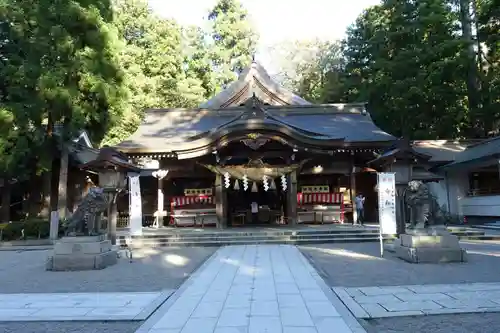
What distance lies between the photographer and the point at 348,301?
16.9 feet

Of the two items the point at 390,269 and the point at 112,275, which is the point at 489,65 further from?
the point at 112,275

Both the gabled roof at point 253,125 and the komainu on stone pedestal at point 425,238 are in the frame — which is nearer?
the komainu on stone pedestal at point 425,238

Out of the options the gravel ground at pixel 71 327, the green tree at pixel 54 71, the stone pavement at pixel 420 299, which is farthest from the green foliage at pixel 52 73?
the stone pavement at pixel 420 299

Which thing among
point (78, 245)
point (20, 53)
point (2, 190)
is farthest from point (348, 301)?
point (2, 190)

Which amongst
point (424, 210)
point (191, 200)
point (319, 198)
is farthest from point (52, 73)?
point (424, 210)

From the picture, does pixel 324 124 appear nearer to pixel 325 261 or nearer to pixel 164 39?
pixel 325 261

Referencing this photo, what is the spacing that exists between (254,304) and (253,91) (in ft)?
57.5

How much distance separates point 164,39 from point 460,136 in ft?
72.8

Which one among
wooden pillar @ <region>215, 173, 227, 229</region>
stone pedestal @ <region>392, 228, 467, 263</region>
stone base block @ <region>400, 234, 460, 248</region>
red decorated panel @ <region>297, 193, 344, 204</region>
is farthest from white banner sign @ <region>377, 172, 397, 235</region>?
wooden pillar @ <region>215, 173, 227, 229</region>

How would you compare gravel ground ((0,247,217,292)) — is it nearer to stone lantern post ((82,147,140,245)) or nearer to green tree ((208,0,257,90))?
stone lantern post ((82,147,140,245))

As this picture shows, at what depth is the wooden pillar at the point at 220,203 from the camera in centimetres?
1529

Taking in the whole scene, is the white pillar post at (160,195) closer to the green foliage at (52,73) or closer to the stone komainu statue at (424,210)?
the green foliage at (52,73)

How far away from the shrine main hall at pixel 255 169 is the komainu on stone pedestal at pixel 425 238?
525cm

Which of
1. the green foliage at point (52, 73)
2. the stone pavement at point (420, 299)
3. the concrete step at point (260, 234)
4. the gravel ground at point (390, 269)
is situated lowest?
the stone pavement at point (420, 299)
